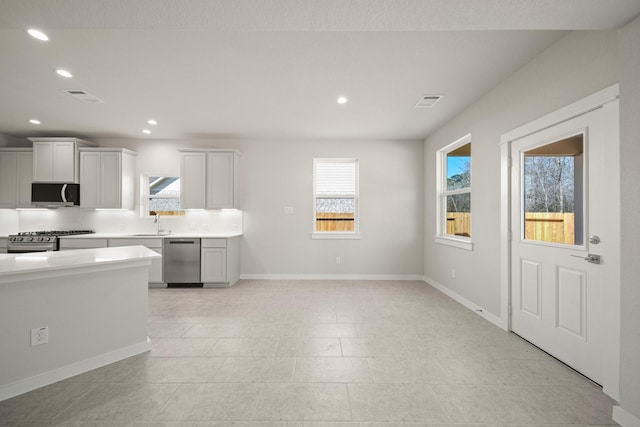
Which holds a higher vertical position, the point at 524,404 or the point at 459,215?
the point at 459,215

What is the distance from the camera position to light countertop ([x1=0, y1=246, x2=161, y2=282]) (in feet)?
6.42

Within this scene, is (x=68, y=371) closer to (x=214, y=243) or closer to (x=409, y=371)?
(x=409, y=371)

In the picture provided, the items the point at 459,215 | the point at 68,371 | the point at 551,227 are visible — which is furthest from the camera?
the point at 459,215

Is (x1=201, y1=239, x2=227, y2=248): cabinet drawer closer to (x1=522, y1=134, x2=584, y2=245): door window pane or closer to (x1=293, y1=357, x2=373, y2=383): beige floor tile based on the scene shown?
(x1=293, y1=357, x2=373, y2=383): beige floor tile

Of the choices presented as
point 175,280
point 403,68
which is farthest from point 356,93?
point 175,280

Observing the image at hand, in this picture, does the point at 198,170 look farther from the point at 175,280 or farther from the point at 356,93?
the point at 356,93

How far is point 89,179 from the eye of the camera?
202 inches

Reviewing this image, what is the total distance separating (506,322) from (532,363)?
28.0 inches

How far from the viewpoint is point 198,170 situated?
5.17 meters

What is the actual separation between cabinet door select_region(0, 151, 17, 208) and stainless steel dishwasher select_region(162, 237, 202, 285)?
9.79ft

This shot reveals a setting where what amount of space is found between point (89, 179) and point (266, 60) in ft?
14.3

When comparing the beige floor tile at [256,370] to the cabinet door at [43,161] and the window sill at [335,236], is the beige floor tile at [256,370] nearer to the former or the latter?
the window sill at [335,236]

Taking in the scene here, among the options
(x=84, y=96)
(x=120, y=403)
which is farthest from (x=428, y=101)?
(x=84, y=96)

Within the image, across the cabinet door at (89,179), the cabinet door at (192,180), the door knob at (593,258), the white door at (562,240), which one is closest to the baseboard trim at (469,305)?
the white door at (562,240)
